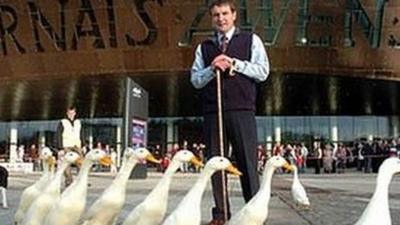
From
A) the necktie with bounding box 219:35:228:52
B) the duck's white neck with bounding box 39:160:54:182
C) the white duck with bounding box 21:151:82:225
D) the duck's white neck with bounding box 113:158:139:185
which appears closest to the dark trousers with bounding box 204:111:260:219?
the necktie with bounding box 219:35:228:52

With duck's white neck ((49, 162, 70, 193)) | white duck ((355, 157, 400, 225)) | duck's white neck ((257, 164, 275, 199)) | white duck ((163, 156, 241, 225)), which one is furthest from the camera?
duck's white neck ((49, 162, 70, 193))

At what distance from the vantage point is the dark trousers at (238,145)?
662 centimetres

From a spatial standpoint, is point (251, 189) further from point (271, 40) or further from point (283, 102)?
point (283, 102)

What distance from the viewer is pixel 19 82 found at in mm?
44062

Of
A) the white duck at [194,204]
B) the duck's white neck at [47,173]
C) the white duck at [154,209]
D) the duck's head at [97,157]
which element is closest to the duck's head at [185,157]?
the white duck at [154,209]

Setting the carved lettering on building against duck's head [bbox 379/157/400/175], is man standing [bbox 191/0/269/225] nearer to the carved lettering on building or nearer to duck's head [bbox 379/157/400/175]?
duck's head [bbox 379/157/400/175]

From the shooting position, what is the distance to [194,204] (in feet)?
16.7

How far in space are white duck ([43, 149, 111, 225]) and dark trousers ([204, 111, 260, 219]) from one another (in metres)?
1.12

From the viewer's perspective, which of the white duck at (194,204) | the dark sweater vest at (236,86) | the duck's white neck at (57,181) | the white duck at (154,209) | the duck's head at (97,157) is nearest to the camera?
the white duck at (194,204)

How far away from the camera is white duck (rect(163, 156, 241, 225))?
5.01 metres

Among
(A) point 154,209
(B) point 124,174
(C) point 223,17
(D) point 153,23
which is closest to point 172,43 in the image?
(D) point 153,23

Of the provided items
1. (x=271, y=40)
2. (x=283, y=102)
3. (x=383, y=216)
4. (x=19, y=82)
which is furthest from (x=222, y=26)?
(x=283, y=102)

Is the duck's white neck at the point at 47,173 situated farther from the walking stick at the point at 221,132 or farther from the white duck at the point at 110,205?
the walking stick at the point at 221,132

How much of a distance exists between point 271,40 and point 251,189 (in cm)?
3266
